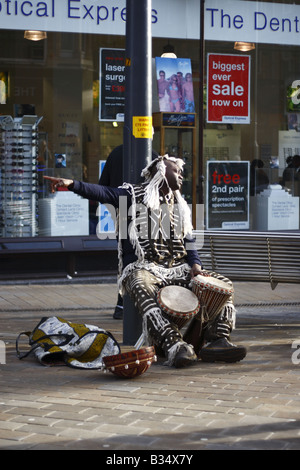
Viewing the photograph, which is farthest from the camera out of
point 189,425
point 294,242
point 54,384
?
point 294,242

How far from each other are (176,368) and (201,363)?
24 centimetres

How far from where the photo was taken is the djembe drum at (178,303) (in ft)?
20.5

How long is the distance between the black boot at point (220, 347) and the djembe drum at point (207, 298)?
0.08 m

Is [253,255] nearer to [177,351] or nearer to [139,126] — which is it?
[139,126]

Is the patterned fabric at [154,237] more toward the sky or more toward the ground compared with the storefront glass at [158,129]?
more toward the ground

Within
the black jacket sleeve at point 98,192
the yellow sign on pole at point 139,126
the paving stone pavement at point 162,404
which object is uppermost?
the yellow sign on pole at point 139,126

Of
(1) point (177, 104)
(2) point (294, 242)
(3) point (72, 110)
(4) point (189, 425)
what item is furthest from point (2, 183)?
(4) point (189, 425)

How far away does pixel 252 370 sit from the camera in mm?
6156

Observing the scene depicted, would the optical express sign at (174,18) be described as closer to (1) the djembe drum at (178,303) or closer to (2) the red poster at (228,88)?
(2) the red poster at (228,88)

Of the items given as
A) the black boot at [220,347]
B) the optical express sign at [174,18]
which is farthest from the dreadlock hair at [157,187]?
the optical express sign at [174,18]

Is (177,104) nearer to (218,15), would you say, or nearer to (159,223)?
(218,15)

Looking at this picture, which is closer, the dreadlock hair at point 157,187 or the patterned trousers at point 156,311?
the patterned trousers at point 156,311

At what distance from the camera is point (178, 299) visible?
20.8 feet

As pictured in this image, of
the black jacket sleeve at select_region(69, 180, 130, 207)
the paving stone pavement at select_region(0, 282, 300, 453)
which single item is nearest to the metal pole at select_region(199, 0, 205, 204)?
the paving stone pavement at select_region(0, 282, 300, 453)
